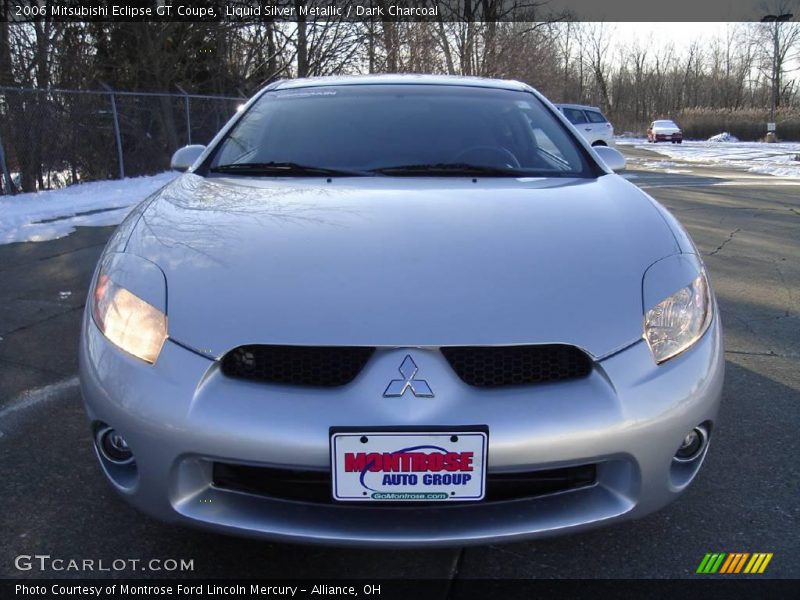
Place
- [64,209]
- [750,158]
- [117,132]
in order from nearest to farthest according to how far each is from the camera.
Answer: [64,209] < [117,132] < [750,158]

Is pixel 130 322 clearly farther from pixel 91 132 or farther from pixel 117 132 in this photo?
pixel 117 132

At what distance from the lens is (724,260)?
5516 millimetres

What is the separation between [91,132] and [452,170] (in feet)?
33.9

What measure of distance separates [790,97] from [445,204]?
7191cm

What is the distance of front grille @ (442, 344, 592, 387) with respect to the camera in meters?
1.53

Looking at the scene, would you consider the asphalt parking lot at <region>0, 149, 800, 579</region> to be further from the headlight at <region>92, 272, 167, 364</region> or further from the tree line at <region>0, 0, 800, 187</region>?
the tree line at <region>0, 0, 800, 187</region>

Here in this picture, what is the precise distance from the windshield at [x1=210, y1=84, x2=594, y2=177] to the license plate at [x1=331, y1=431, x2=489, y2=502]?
4.13ft

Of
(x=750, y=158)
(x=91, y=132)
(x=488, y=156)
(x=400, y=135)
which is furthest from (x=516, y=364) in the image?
(x=750, y=158)

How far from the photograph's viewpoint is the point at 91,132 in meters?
11.1

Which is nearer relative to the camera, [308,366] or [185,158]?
[308,366]

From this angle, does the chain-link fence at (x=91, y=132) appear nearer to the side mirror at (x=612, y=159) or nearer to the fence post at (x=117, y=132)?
the fence post at (x=117, y=132)

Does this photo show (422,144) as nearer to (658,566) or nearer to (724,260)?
(658,566)

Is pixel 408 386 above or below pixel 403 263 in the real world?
below

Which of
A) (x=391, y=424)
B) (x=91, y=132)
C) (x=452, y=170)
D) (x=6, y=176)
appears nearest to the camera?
(x=391, y=424)
